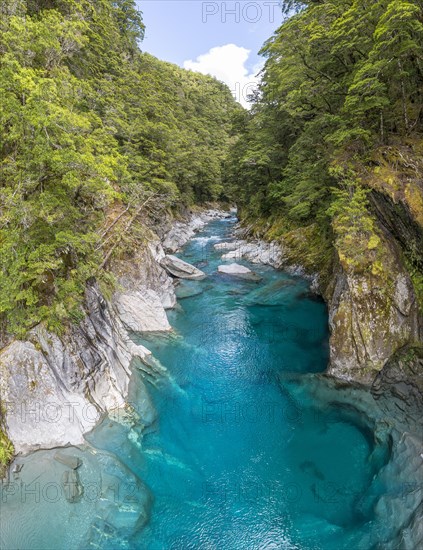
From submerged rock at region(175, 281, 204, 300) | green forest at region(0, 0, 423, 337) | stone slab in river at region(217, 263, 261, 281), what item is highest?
green forest at region(0, 0, 423, 337)

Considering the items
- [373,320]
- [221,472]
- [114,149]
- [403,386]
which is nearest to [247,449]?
[221,472]

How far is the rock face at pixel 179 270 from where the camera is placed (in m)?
22.1

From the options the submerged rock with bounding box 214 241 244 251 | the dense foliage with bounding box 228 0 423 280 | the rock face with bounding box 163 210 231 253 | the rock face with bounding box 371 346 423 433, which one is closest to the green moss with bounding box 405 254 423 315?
the dense foliage with bounding box 228 0 423 280

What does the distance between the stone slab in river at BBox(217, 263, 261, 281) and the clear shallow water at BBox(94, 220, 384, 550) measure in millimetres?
6579

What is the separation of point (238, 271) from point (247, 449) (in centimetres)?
1465

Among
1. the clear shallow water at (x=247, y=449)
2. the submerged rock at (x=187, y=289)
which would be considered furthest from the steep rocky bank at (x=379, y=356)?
the submerged rock at (x=187, y=289)

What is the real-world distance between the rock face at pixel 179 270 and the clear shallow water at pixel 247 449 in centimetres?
644

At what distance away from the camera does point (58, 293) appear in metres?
9.61

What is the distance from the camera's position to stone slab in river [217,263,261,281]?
22.3 m

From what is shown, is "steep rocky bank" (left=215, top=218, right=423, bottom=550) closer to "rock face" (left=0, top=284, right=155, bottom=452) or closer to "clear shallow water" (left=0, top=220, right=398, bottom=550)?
"clear shallow water" (left=0, top=220, right=398, bottom=550)

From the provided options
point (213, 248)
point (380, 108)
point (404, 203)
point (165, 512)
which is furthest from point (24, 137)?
point (213, 248)

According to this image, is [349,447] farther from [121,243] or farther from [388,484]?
[121,243]

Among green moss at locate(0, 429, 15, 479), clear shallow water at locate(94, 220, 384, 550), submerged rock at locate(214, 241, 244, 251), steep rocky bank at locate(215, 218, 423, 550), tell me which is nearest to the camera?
clear shallow water at locate(94, 220, 384, 550)

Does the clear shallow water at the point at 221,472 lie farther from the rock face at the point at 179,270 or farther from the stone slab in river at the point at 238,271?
the stone slab in river at the point at 238,271
